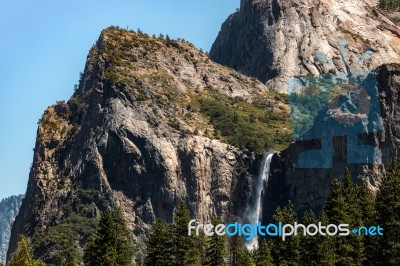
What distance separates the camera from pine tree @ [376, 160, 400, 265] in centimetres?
10044

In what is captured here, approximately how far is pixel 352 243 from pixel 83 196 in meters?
98.4

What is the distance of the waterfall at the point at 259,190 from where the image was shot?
186250 mm

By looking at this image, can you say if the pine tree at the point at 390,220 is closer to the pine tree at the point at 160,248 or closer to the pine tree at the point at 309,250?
the pine tree at the point at 309,250

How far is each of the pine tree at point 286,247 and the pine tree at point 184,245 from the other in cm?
1121

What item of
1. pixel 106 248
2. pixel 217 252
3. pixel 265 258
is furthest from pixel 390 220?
pixel 106 248

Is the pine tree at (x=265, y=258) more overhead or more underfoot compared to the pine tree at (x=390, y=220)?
more underfoot

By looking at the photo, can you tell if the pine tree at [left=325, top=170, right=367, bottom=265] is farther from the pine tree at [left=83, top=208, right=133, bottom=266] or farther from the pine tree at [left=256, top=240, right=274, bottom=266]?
the pine tree at [left=83, top=208, right=133, bottom=266]

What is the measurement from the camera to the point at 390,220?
101375mm

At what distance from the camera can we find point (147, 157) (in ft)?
635

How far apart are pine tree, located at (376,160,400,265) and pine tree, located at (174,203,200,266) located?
24.7 m

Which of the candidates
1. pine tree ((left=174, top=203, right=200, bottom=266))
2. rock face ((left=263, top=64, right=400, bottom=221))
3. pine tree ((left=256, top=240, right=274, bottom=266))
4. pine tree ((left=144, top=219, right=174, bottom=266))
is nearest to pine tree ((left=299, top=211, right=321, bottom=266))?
pine tree ((left=256, top=240, right=274, bottom=266))

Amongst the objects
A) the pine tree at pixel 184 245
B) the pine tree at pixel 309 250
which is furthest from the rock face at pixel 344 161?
the pine tree at pixel 309 250

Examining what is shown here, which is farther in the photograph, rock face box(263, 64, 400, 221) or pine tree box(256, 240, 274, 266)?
rock face box(263, 64, 400, 221)

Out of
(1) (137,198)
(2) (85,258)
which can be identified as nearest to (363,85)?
(1) (137,198)
